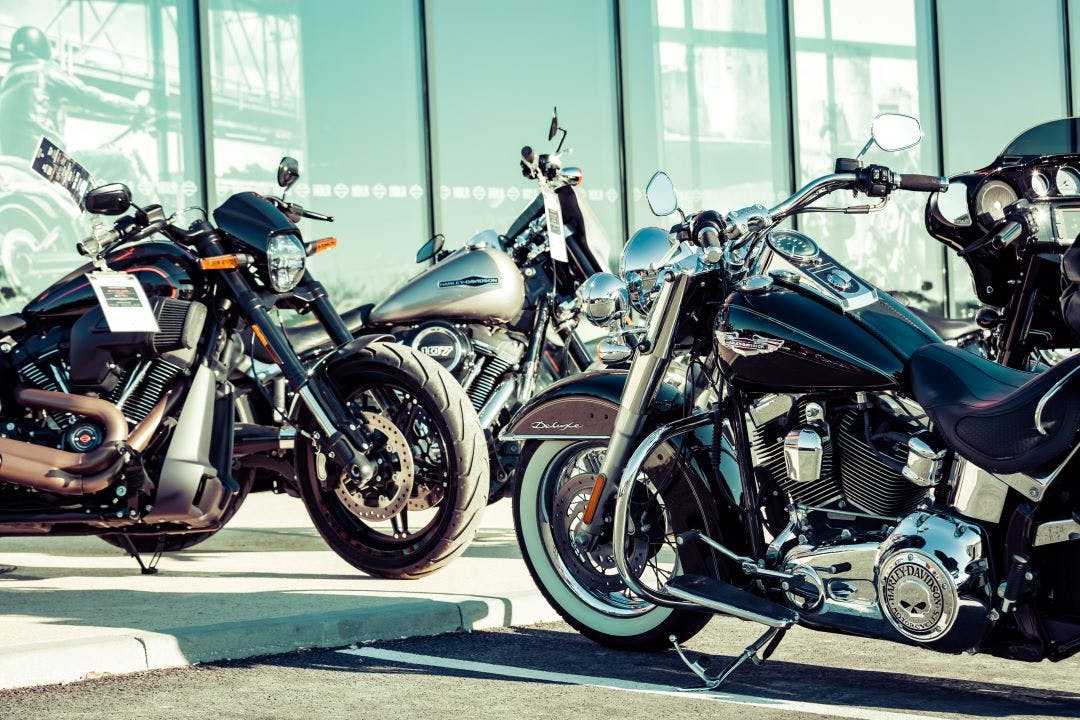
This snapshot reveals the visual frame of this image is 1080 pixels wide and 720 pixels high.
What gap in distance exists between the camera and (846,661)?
14.5 ft

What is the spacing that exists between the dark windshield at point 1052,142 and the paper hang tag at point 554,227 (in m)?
2.31

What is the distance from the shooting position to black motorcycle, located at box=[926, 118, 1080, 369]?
16.0 feet

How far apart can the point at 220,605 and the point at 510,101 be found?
713cm

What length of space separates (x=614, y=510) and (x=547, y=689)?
58cm

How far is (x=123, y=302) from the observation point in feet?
17.5

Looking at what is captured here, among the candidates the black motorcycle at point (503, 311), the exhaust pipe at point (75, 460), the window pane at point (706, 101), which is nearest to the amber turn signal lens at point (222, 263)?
the exhaust pipe at point (75, 460)

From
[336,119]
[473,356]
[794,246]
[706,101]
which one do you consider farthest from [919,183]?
[706,101]

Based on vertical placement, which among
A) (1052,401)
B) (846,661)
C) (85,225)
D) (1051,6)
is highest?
(1051,6)

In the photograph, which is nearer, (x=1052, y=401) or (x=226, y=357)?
(x=1052, y=401)

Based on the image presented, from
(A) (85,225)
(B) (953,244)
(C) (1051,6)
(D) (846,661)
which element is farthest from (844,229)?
(D) (846,661)

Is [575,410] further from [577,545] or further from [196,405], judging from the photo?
[196,405]

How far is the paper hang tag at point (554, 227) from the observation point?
271 inches

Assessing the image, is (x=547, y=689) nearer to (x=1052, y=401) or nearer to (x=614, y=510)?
(x=614, y=510)

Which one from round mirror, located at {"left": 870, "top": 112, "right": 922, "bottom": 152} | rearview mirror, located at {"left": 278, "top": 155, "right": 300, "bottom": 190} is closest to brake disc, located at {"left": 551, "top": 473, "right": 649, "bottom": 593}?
round mirror, located at {"left": 870, "top": 112, "right": 922, "bottom": 152}
